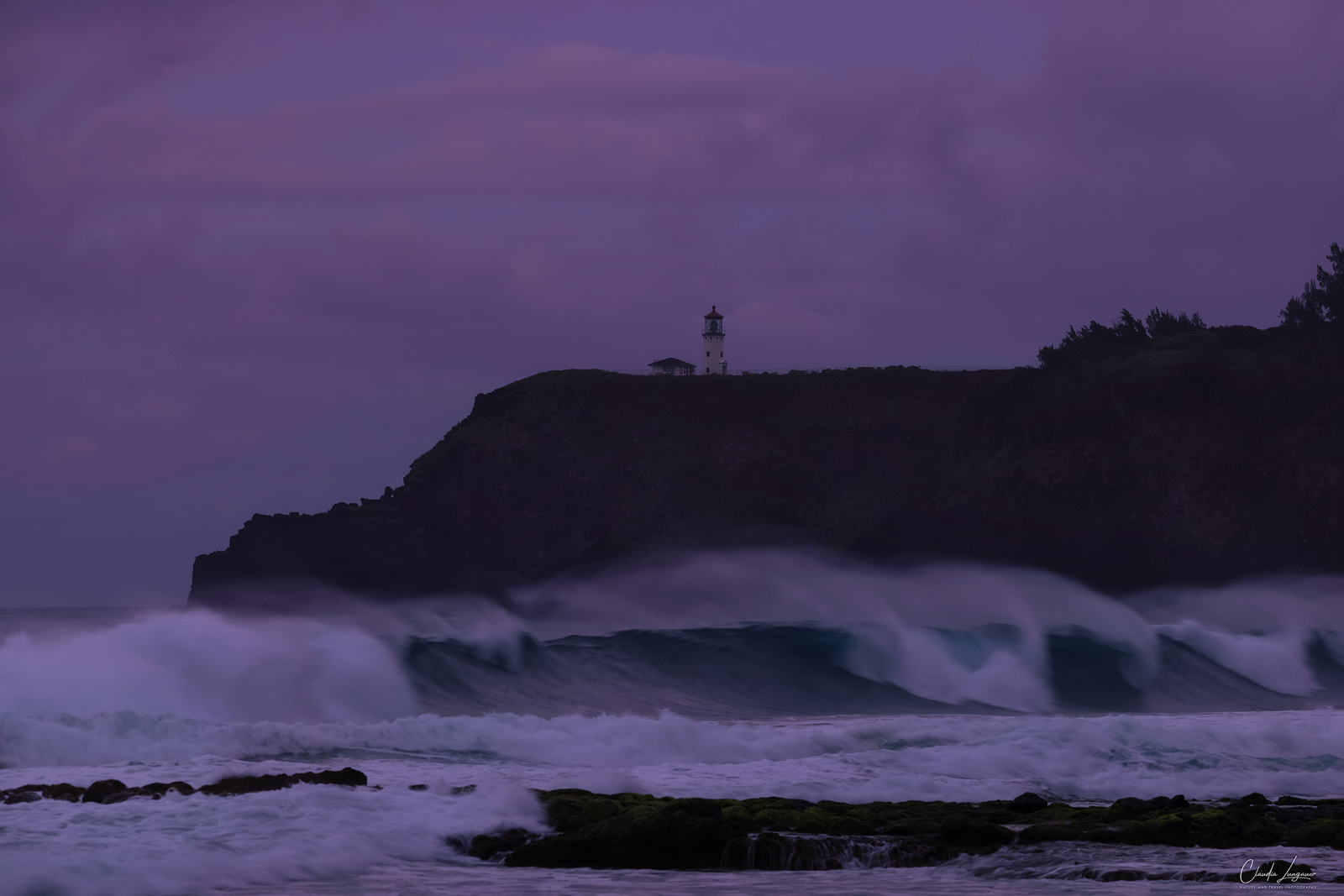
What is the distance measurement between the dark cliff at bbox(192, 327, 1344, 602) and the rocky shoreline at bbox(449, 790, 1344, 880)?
115 ft

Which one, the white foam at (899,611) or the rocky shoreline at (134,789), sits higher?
the white foam at (899,611)

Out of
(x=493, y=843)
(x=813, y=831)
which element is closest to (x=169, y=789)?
(x=493, y=843)

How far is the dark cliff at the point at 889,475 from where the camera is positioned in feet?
151

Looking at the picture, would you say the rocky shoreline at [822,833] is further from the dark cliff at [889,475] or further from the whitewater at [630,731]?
the dark cliff at [889,475]

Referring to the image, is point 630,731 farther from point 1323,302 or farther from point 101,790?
point 1323,302

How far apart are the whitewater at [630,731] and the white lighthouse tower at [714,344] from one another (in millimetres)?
39189

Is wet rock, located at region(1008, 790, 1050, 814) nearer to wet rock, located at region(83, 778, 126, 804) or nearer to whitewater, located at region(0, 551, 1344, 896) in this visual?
whitewater, located at region(0, 551, 1344, 896)

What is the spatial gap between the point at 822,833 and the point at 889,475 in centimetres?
5688

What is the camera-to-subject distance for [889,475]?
66188mm

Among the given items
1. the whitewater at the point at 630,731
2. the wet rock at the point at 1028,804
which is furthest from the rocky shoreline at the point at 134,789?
the wet rock at the point at 1028,804

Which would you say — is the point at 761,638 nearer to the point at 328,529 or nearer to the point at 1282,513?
the point at 1282,513

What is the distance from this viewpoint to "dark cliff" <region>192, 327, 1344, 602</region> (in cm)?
4588

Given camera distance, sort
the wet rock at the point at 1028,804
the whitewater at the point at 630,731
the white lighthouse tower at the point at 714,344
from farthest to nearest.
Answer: the white lighthouse tower at the point at 714,344, the wet rock at the point at 1028,804, the whitewater at the point at 630,731

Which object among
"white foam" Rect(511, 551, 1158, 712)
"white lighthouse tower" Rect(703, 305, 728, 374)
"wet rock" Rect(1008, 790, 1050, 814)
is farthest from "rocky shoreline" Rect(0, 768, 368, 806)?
"white lighthouse tower" Rect(703, 305, 728, 374)
